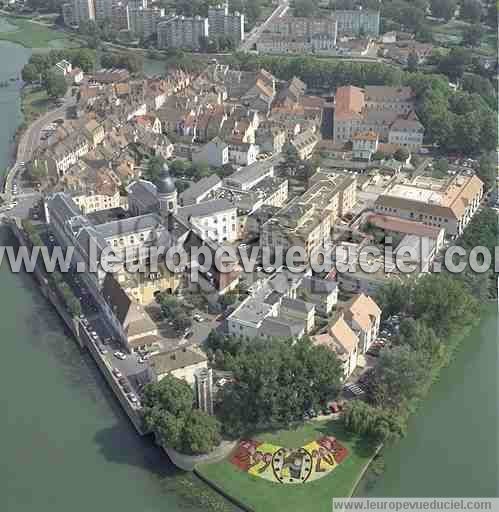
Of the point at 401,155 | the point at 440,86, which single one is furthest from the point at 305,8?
the point at 401,155

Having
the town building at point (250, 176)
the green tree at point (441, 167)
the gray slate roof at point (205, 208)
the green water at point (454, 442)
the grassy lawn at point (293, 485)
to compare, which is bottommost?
the green water at point (454, 442)

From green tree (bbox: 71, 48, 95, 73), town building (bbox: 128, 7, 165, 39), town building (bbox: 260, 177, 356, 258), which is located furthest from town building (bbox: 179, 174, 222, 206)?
town building (bbox: 128, 7, 165, 39)

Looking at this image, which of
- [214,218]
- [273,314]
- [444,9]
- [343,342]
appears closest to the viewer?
[343,342]

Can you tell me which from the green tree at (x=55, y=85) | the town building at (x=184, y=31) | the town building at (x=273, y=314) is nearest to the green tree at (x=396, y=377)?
the town building at (x=273, y=314)

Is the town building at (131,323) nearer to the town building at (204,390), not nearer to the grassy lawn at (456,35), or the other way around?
the town building at (204,390)

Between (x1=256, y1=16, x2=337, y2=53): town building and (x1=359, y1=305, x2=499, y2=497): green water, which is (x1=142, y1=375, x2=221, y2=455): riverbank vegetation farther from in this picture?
(x1=256, y1=16, x2=337, y2=53): town building

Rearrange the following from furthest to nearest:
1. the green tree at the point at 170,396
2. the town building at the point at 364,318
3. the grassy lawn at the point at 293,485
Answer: the town building at the point at 364,318, the green tree at the point at 170,396, the grassy lawn at the point at 293,485

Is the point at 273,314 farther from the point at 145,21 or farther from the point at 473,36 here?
the point at 145,21
